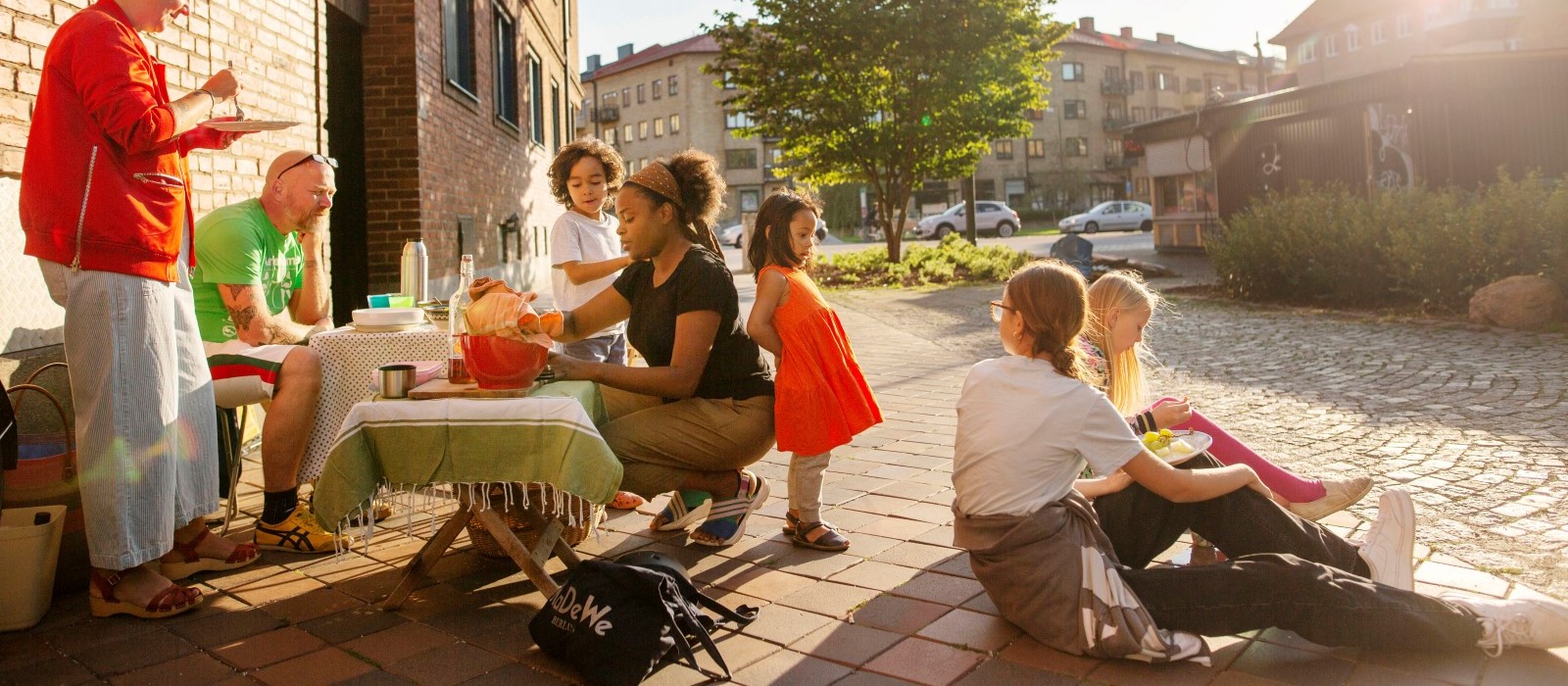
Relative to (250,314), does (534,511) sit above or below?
below

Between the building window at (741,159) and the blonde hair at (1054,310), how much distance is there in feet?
239

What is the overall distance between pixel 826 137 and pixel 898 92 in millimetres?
1709

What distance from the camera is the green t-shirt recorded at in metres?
4.30

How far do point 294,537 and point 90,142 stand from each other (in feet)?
5.37

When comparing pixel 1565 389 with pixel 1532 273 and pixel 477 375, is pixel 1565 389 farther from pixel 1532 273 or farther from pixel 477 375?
pixel 477 375

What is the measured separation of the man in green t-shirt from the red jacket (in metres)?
0.87

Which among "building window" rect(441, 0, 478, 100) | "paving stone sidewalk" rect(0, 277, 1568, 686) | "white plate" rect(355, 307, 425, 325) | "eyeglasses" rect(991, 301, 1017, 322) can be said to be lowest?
"paving stone sidewalk" rect(0, 277, 1568, 686)

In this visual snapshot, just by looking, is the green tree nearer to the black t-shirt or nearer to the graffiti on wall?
the graffiti on wall

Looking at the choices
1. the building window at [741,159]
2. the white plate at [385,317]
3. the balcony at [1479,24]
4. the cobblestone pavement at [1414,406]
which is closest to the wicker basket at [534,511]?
the white plate at [385,317]

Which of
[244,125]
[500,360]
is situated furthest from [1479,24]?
[244,125]

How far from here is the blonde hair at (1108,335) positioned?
378 centimetres

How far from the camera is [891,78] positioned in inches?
897

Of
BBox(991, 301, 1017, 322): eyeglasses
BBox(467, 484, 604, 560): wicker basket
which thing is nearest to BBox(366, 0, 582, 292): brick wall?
BBox(467, 484, 604, 560): wicker basket

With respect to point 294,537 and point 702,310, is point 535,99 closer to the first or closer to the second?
point 294,537
